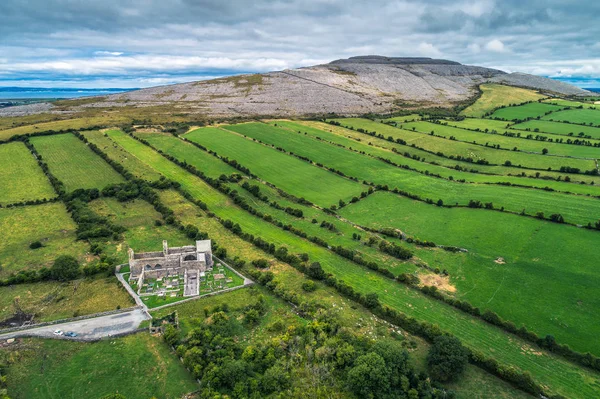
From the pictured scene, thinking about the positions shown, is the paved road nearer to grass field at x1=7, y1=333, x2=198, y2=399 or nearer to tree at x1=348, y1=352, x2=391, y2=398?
grass field at x1=7, y1=333, x2=198, y2=399

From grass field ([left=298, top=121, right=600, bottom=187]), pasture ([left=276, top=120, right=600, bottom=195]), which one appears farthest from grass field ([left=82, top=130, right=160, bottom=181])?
grass field ([left=298, top=121, right=600, bottom=187])

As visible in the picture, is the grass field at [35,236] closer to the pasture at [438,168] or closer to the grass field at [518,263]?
the grass field at [518,263]

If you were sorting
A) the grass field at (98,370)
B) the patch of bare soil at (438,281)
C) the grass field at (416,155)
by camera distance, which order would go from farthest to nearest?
1. the grass field at (416,155)
2. the patch of bare soil at (438,281)
3. the grass field at (98,370)

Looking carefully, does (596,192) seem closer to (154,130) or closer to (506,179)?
(506,179)

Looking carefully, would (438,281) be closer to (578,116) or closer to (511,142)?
(511,142)

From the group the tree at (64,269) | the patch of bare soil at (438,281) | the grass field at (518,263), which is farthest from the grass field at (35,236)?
the patch of bare soil at (438,281)
